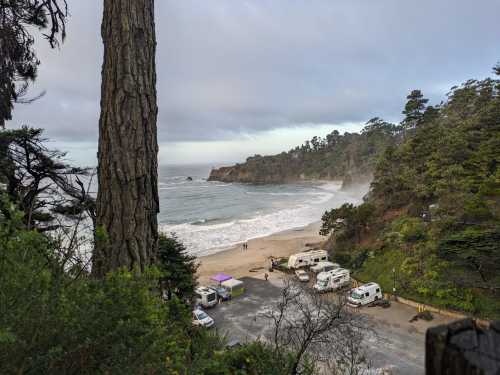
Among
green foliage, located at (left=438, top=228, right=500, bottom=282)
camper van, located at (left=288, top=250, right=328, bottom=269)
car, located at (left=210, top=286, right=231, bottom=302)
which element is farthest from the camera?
camper van, located at (left=288, top=250, right=328, bottom=269)

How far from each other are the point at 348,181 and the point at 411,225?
54.2m

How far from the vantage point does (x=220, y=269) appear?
68.5ft

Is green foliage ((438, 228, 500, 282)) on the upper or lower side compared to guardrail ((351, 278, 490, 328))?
upper

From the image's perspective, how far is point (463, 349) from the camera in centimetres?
59

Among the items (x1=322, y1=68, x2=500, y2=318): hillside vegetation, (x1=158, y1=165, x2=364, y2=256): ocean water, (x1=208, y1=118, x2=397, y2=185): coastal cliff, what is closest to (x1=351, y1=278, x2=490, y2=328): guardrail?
(x1=322, y1=68, x2=500, y2=318): hillside vegetation

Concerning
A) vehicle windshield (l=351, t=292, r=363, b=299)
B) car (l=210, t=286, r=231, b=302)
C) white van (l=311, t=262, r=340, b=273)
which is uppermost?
vehicle windshield (l=351, t=292, r=363, b=299)

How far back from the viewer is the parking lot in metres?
9.49

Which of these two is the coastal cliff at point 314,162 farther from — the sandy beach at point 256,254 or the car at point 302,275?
the car at point 302,275

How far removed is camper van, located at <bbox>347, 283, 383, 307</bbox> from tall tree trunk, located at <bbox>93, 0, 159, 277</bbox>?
1264cm

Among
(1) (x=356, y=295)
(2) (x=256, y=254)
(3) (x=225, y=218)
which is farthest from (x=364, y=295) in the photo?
(3) (x=225, y=218)

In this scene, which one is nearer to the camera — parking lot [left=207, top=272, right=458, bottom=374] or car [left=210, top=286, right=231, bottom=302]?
parking lot [left=207, top=272, right=458, bottom=374]

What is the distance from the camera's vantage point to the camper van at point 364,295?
43.5 ft

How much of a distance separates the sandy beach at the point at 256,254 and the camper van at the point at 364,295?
7347 millimetres

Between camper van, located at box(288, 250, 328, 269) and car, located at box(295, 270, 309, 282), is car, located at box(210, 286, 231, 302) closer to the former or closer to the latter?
car, located at box(295, 270, 309, 282)
